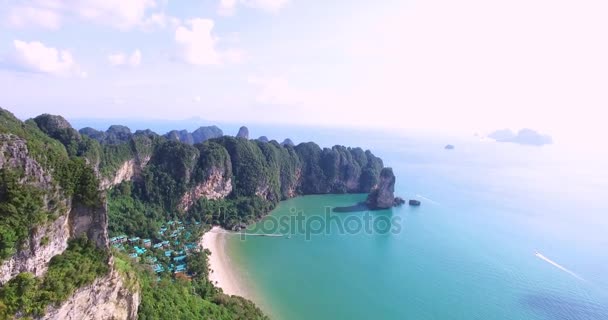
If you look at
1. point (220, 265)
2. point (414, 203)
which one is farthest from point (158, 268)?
point (414, 203)

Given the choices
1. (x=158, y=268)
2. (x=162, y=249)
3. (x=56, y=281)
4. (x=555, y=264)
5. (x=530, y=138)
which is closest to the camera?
(x=56, y=281)

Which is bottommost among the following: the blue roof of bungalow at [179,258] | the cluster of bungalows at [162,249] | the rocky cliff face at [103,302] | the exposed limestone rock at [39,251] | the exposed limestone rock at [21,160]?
the blue roof of bungalow at [179,258]

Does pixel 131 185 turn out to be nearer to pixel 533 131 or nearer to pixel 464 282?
pixel 464 282

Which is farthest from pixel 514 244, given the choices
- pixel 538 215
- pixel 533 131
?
pixel 533 131

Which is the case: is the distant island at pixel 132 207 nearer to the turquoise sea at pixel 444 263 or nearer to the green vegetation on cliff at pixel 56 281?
the green vegetation on cliff at pixel 56 281

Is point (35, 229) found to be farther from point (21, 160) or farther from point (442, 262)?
point (442, 262)

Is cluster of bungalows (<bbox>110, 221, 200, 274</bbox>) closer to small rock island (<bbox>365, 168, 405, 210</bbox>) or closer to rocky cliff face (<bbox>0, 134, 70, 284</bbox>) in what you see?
rocky cliff face (<bbox>0, 134, 70, 284</bbox>)

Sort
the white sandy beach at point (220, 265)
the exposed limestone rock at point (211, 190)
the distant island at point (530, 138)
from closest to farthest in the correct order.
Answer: the white sandy beach at point (220, 265)
the exposed limestone rock at point (211, 190)
the distant island at point (530, 138)

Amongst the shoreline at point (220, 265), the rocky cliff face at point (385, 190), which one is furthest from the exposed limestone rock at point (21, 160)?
the rocky cliff face at point (385, 190)
